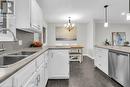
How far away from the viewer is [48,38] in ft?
33.8

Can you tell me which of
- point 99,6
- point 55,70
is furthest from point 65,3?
point 55,70

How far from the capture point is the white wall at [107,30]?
400 inches

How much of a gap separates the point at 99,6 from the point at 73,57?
276 cm

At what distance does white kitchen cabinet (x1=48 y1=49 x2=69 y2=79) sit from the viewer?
153 inches

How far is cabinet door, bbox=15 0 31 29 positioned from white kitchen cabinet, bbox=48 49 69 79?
1.33 m

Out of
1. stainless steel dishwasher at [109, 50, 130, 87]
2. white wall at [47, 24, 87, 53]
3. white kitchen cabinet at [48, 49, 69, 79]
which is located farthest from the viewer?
white wall at [47, 24, 87, 53]

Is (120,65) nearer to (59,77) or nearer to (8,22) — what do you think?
(59,77)

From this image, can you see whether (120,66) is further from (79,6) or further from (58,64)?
(79,6)

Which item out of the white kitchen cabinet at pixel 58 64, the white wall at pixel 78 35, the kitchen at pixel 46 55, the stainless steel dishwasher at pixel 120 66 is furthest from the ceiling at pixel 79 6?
the stainless steel dishwasher at pixel 120 66

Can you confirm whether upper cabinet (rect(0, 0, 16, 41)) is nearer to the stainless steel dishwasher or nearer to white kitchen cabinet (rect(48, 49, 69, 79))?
white kitchen cabinet (rect(48, 49, 69, 79))

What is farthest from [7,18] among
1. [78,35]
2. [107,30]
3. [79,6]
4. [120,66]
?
[107,30]

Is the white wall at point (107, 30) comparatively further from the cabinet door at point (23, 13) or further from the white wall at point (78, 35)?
the cabinet door at point (23, 13)

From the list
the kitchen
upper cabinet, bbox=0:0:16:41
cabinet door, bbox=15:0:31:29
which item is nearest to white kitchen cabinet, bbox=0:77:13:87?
the kitchen

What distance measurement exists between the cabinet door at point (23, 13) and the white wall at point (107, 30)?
7879 mm
